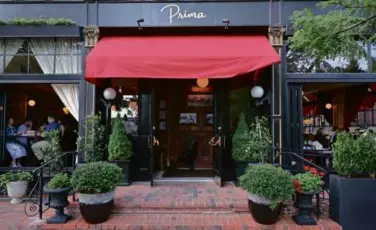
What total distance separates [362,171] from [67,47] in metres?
6.56

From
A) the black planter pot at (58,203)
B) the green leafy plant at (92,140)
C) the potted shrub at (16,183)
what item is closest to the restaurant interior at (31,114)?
the green leafy plant at (92,140)

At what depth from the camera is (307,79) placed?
7121 mm

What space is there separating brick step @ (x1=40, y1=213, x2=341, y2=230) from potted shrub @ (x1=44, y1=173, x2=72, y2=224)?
0.11 metres

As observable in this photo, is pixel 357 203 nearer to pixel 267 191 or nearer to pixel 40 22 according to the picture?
pixel 267 191

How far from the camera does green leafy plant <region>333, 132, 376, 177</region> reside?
4840 millimetres

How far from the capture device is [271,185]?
476 cm

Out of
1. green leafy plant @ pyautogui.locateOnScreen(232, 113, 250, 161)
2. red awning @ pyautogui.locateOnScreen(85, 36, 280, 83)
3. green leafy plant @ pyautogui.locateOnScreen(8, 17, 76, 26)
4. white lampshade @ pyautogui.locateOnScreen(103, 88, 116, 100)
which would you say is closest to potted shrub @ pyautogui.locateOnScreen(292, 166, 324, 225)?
green leafy plant @ pyautogui.locateOnScreen(232, 113, 250, 161)

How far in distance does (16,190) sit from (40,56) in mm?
3040

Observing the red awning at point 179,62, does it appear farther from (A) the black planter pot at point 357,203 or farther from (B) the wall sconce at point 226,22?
(A) the black planter pot at point 357,203

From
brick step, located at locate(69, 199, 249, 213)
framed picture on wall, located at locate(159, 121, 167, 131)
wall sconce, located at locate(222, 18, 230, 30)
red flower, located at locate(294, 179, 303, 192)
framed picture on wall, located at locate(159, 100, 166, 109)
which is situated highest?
wall sconce, located at locate(222, 18, 230, 30)

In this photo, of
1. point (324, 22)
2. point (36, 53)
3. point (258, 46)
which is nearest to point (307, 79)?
point (258, 46)

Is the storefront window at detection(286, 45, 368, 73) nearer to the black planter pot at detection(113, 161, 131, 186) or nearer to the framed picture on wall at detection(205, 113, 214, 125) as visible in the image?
the framed picture on wall at detection(205, 113, 214, 125)

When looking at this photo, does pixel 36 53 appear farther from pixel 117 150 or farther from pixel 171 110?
pixel 171 110

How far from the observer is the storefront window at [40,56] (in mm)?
7258
